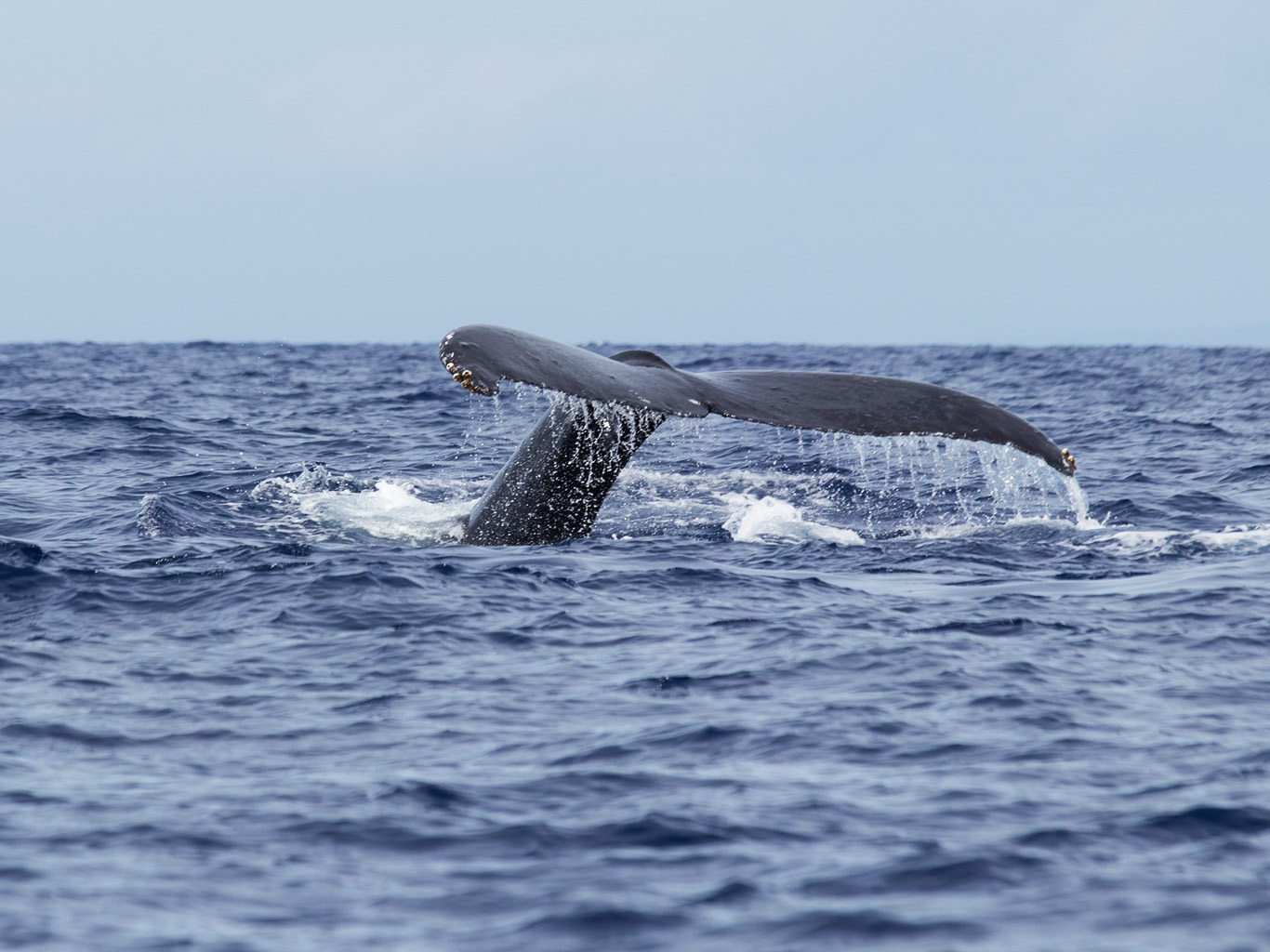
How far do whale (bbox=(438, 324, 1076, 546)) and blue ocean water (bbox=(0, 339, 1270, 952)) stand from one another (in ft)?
0.99

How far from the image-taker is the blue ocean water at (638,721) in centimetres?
508

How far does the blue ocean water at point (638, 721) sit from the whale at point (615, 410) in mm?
300

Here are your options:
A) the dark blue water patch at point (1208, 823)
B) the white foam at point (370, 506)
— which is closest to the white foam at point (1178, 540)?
the white foam at point (370, 506)

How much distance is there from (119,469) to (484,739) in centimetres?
1076

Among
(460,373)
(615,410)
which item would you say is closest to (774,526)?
(615,410)

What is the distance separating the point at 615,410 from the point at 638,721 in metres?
3.28

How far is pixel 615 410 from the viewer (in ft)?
32.5

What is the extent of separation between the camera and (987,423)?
824 cm

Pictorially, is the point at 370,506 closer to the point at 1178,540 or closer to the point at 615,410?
the point at 615,410

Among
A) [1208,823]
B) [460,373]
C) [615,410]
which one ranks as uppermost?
[460,373]

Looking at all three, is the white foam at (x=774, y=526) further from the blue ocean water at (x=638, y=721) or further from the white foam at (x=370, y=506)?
the white foam at (x=370, y=506)

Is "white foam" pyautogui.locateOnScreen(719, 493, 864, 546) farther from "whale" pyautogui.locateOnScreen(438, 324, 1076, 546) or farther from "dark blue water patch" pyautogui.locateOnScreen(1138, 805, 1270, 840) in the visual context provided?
"dark blue water patch" pyautogui.locateOnScreen(1138, 805, 1270, 840)

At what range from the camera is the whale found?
24.6ft

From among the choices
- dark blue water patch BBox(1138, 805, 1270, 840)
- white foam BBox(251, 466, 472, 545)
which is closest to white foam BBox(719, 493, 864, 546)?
white foam BBox(251, 466, 472, 545)
